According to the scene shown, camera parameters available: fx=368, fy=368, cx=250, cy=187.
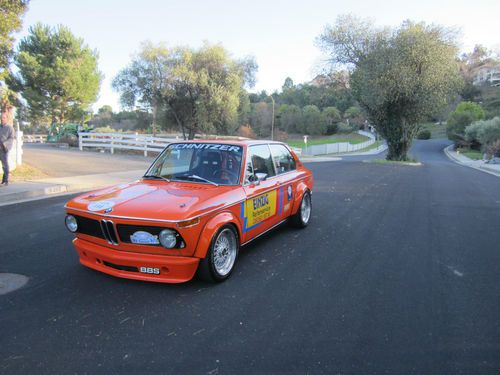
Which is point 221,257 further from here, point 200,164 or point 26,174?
point 26,174

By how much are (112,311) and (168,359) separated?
0.99 meters

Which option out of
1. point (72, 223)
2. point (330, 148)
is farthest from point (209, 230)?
point (330, 148)

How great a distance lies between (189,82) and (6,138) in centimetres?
2045

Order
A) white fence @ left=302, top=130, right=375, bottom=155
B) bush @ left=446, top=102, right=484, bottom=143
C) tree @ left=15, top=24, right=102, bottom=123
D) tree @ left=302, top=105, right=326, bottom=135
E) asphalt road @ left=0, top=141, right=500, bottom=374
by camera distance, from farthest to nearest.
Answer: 1. tree @ left=302, top=105, right=326, bottom=135
2. bush @ left=446, top=102, right=484, bottom=143
3. white fence @ left=302, top=130, right=375, bottom=155
4. tree @ left=15, top=24, right=102, bottom=123
5. asphalt road @ left=0, top=141, right=500, bottom=374

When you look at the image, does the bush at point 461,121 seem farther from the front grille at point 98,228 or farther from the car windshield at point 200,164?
the front grille at point 98,228

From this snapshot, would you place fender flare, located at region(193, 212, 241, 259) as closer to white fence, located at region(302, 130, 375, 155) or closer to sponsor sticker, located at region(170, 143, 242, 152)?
sponsor sticker, located at region(170, 143, 242, 152)

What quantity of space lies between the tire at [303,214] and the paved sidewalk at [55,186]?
6.49 meters

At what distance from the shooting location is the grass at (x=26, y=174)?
1125cm

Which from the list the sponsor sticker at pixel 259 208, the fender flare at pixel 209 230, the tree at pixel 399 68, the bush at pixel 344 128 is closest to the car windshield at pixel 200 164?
the sponsor sticker at pixel 259 208

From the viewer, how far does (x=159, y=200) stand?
158 inches

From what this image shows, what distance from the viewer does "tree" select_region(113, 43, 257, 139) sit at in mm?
28594

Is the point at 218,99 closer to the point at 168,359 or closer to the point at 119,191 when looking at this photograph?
the point at 119,191

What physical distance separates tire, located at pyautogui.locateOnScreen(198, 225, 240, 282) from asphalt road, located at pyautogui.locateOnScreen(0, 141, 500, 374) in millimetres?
132

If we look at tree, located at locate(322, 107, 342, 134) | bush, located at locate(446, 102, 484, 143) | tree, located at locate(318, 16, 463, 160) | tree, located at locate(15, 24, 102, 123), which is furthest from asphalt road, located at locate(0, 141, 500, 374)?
tree, located at locate(322, 107, 342, 134)
